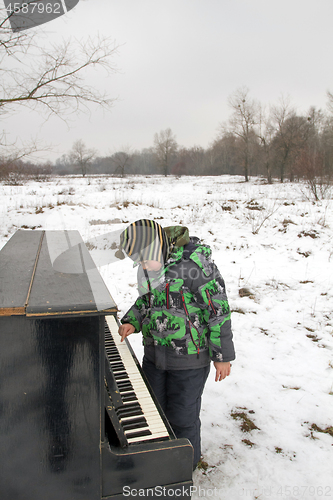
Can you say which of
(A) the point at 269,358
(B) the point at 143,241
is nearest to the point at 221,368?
(B) the point at 143,241

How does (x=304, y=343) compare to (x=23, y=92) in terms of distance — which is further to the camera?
(x=23, y=92)

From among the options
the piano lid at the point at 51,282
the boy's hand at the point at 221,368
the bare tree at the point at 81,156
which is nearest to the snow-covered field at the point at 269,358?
the piano lid at the point at 51,282

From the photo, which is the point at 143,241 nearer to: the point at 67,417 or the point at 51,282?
the point at 51,282

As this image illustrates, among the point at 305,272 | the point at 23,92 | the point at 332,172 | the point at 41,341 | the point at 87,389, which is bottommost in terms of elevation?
the point at 305,272

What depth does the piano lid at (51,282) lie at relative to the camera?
3.74 ft

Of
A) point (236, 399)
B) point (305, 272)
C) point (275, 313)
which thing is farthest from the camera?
point (305, 272)

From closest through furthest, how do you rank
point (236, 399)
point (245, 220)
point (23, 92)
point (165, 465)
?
point (165, 465) → point (236, 399) → point (23, 92) → point (245, 220)

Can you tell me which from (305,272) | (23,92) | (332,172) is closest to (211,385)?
(305,272)

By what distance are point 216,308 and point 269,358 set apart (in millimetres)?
2417

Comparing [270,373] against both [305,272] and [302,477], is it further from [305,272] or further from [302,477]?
A: [305,272]

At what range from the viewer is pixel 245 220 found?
33.2ft

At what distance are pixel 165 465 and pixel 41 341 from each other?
79cm

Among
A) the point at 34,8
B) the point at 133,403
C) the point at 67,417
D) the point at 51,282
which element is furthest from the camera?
the point at 34,8

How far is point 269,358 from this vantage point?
3846 mm
